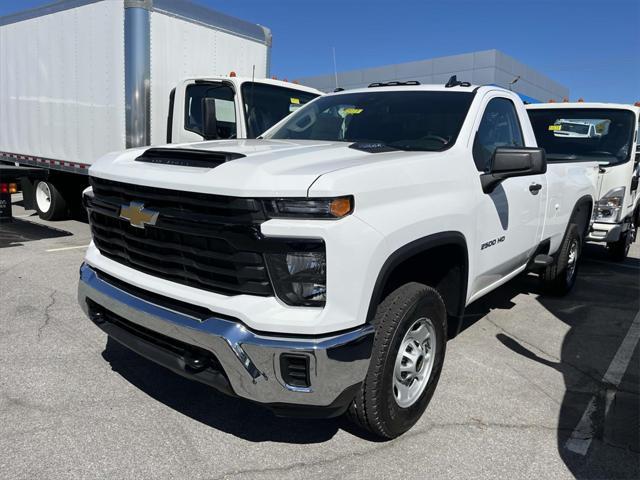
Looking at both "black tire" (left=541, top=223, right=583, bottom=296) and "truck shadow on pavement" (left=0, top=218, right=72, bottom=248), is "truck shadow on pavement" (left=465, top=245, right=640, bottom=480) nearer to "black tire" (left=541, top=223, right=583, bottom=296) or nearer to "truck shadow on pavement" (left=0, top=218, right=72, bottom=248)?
"black tire" (left=541, top=223, right=583, bottom=296)

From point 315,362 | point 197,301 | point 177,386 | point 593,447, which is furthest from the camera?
point 177,386

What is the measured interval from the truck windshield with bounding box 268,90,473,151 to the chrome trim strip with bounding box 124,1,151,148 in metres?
3.73

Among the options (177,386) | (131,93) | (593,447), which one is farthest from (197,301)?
(131,93)

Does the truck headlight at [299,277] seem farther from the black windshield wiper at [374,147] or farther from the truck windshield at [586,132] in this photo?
the truck windshield at [586,132]

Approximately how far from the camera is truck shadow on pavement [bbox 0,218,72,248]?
7.61m

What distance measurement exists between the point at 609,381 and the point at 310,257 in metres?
2.81

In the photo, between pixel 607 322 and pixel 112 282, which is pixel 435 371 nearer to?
pixel 112 282

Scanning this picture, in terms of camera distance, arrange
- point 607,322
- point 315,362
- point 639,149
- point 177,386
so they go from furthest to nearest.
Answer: point 639,149
point 607,322
point 177,386
point 315,362

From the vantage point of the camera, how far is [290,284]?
235 cm

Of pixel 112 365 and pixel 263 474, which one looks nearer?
pixel 263 474

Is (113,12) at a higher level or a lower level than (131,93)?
higher

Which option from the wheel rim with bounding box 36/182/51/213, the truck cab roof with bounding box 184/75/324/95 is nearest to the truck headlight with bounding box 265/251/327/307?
A: the truck cab roof with bounding box 184/75/324/95

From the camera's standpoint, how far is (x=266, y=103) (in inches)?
285

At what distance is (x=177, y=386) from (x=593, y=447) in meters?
2.52
